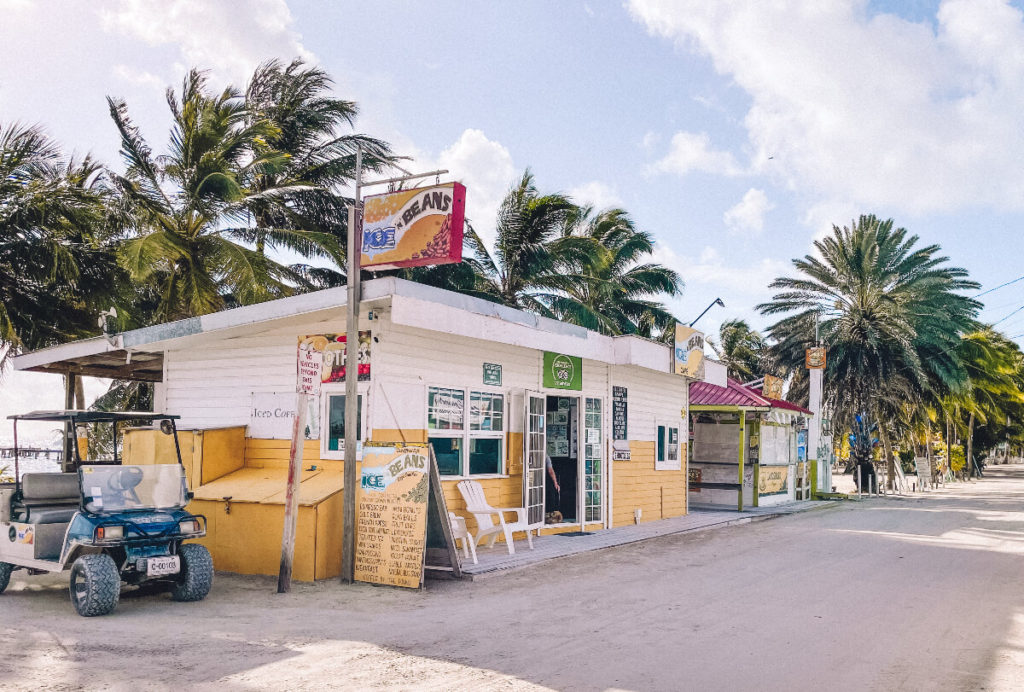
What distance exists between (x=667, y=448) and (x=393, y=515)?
919cm

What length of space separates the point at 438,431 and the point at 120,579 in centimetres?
451

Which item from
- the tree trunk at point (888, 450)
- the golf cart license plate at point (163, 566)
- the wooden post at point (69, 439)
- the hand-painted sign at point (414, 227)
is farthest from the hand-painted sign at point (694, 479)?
the golf cart license plate at point (163, 566)

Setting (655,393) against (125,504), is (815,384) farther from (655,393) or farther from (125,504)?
(125,504)

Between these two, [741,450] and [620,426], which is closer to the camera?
[620,426]

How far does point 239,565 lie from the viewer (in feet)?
33.5

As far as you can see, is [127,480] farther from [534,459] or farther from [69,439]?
[534,459]

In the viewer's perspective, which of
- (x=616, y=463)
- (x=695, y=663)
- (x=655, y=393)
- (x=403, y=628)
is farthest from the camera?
(x=655, y=393)

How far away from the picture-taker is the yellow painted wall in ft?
51.2

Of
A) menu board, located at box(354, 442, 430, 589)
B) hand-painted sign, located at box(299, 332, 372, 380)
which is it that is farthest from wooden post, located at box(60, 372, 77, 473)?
menu board, located at box(354, 442, 430, 589)

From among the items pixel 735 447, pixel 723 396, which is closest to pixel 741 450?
pixel 735 447

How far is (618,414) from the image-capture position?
1548 centimetres

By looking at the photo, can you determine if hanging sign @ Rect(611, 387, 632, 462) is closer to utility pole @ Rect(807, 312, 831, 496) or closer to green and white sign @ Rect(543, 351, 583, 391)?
green and white sign @ Rect(543, 351, 583, 391)

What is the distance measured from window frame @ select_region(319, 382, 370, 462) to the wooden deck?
2.00 m

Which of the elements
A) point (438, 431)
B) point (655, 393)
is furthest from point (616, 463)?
point (438, 431)
